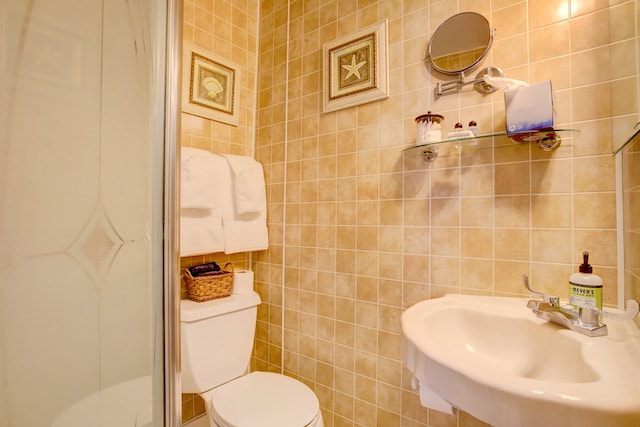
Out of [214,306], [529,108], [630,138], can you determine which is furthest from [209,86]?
[630,138]

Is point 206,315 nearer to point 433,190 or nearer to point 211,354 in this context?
point 211,354

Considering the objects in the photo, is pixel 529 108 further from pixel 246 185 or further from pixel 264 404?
pixel 264 404

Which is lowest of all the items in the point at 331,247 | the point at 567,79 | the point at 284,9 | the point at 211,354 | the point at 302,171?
the point at 211,354

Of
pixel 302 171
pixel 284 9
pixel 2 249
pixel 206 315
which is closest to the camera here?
pixel 2 249

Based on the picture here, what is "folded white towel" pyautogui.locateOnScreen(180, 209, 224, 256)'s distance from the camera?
124 cm

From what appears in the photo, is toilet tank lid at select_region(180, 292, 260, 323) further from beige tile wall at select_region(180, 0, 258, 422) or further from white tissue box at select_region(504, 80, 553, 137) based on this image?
white tissue box at select_region(504, 80, 553, 137)

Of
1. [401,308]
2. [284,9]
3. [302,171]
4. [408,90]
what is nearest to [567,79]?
[408,90]

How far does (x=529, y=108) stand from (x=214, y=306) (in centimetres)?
133

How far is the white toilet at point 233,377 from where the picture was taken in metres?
1.01

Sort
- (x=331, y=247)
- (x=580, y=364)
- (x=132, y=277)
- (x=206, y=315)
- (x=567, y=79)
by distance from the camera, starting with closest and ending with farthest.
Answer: (x=132, y=277), (x=580, y=364), (x=567, y=79), (x=206, y=315), (x=331, y=247)

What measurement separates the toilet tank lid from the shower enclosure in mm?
663

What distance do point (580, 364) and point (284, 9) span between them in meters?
1.91

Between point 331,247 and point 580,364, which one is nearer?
point 580,364

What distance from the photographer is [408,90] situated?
46.7 inches
